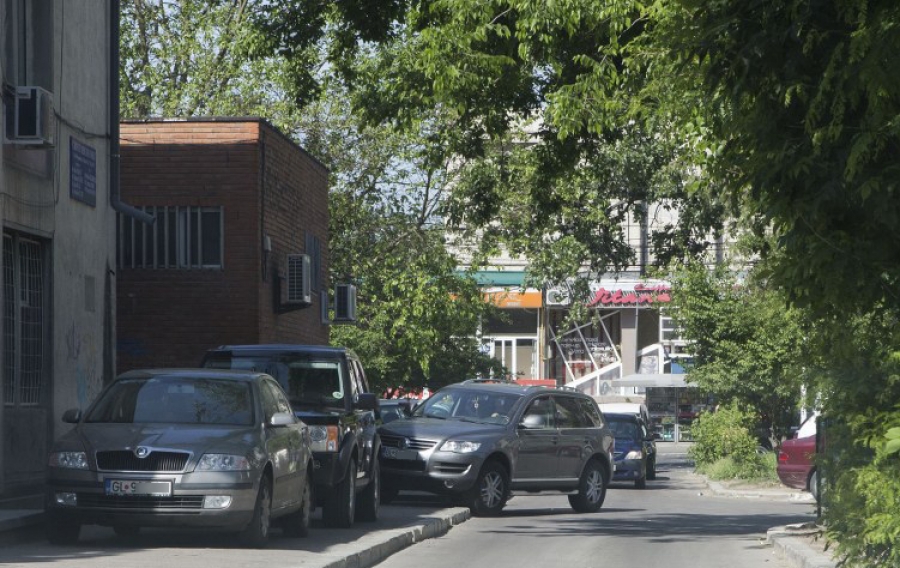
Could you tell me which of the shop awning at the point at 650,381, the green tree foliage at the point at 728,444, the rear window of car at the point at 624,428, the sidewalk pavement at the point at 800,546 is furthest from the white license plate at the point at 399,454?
the shop awning at the point at 650,381

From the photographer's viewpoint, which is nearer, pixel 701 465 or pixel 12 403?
pixel 12 403

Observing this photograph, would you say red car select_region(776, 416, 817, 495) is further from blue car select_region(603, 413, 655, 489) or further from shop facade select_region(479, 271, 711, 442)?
shop facade select_region(479, 271, 711, 442)

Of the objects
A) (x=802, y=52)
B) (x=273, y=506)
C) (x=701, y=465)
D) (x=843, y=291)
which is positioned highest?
(x=802, y=52)

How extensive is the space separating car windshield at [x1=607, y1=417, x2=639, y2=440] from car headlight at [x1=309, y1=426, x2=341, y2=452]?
722 inches

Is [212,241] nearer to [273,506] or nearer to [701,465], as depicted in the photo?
[273,506]

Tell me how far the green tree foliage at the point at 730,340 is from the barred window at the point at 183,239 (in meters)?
13.8

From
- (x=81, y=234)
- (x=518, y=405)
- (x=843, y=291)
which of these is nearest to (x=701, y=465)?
(x=518, y=405)

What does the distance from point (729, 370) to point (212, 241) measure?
1522cm

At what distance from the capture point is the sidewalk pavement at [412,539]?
12977 mm

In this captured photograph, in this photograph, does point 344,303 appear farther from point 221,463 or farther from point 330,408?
point 221,463

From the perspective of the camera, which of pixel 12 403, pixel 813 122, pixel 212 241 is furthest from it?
pixel 212 241

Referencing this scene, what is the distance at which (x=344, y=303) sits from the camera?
30250mm

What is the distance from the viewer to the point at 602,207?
32906mm

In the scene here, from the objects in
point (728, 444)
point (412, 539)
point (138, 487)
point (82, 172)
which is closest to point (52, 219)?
point (82, 172)
